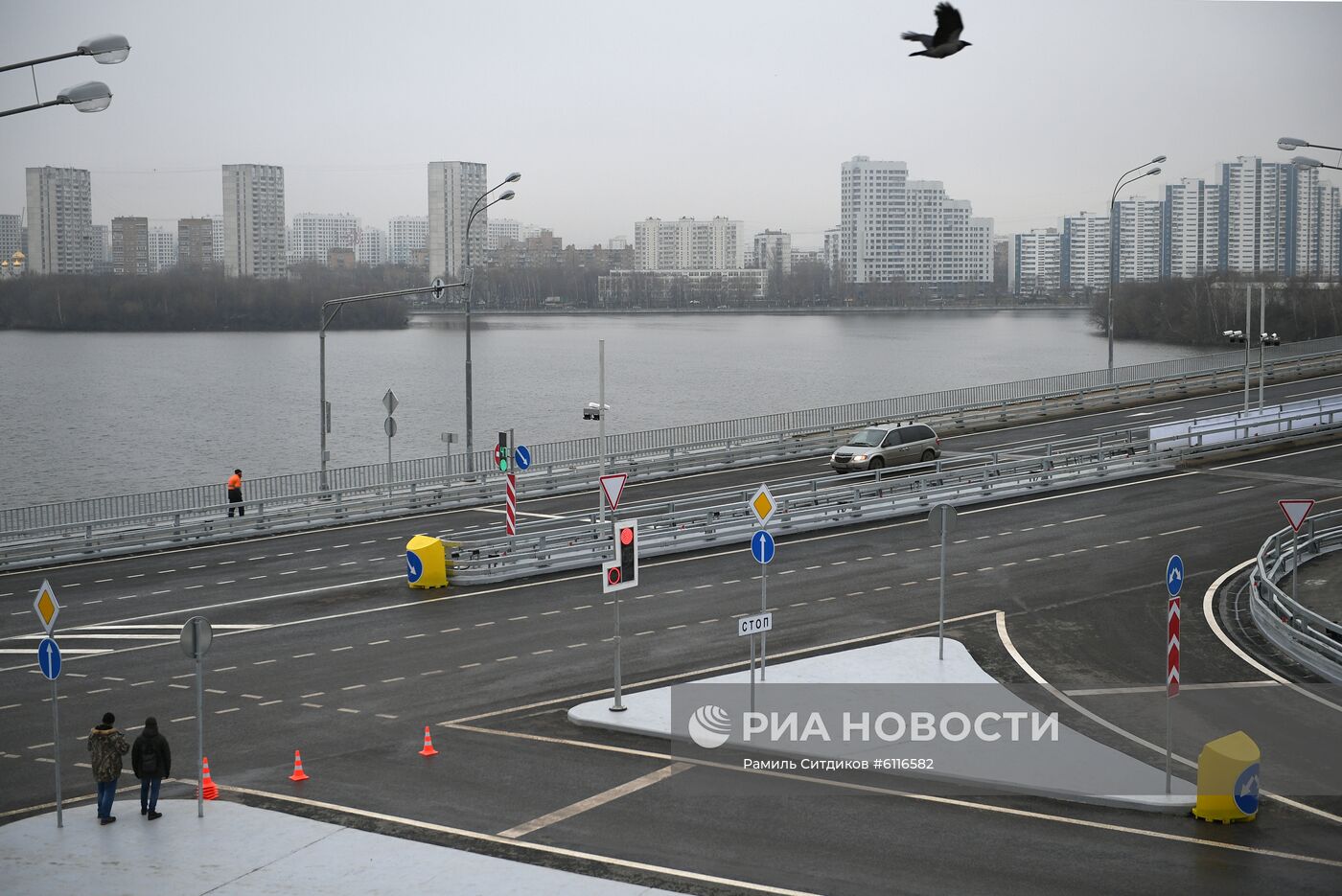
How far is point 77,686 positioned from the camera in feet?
68.2

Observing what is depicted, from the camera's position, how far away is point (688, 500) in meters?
31.8

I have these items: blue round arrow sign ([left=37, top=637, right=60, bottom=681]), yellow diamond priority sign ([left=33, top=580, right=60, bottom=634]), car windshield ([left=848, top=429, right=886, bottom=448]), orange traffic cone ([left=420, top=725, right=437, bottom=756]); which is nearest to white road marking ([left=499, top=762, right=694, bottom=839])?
orange traffic cone ([left=420, top=725, right=437, bottom=756])

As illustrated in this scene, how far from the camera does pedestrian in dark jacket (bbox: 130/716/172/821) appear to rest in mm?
14688

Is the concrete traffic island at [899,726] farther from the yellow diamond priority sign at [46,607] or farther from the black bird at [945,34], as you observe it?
the black bird at [945,34]

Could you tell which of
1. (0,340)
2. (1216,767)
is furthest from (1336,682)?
(0,340)

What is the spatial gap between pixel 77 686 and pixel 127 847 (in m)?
7.71

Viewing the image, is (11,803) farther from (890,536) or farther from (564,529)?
(890,536)

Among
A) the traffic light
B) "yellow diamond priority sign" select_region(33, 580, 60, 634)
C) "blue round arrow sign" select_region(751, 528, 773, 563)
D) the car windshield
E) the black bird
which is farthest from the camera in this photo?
the car windshield

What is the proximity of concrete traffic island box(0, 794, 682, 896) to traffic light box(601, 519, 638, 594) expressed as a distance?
5462 mm

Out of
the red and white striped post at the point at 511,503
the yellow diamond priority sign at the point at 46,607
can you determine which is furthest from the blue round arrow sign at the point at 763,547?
the red and white striped post at the point at 511,503

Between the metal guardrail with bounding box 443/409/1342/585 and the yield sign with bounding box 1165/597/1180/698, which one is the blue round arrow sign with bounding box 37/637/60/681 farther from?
the metal guardrail with bounding box 443/409/1342/585

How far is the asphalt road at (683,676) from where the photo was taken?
13.7m

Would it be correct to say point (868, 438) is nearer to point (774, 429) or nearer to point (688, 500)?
point (688, 500)

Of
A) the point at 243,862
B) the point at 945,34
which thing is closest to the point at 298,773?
the point at 243,862
